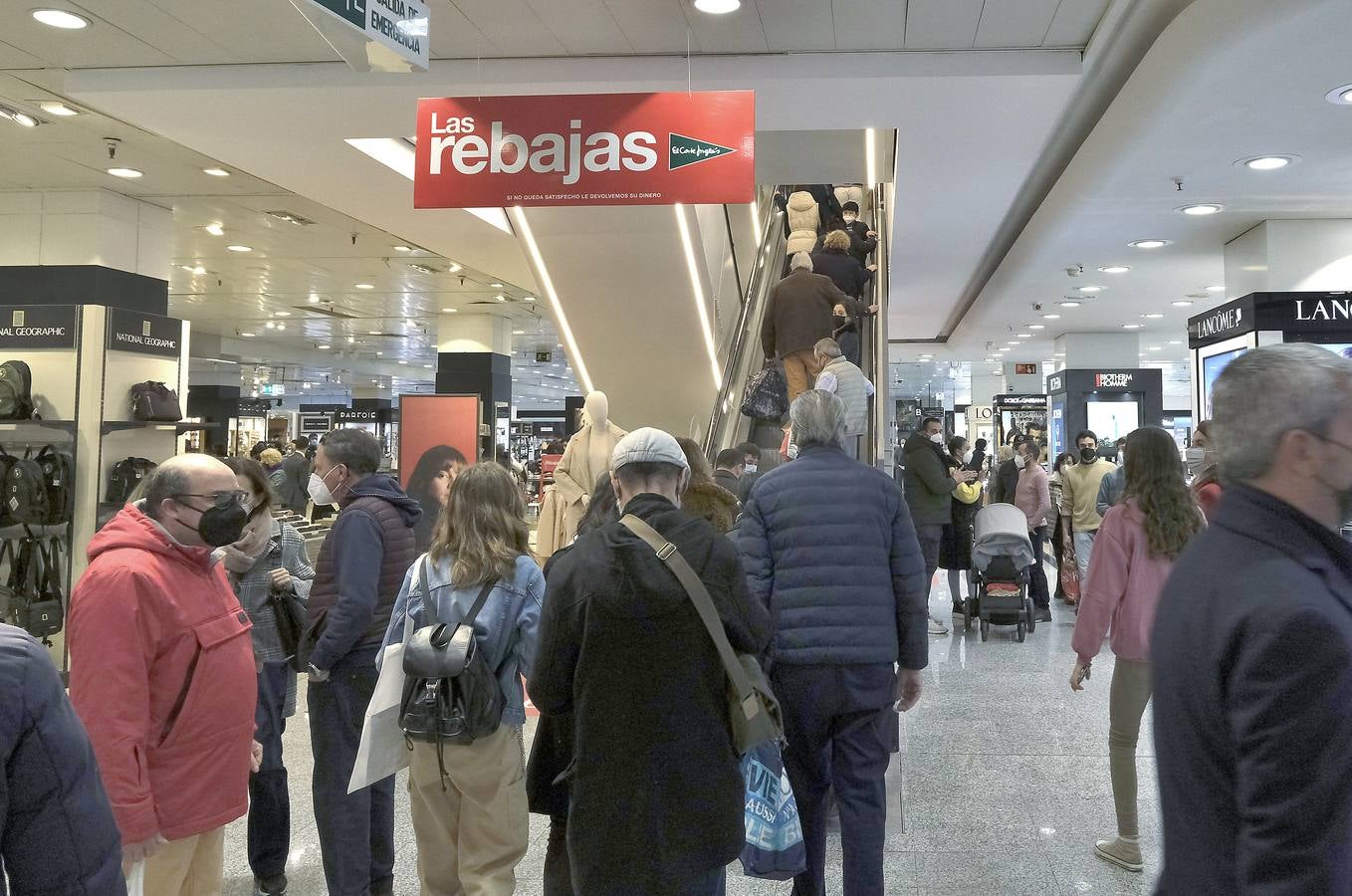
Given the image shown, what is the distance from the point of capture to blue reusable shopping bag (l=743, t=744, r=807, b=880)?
9.63ft

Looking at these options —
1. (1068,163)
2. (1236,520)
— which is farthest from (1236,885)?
(1068,163)

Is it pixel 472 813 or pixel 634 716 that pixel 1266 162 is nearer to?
pixel 634 716

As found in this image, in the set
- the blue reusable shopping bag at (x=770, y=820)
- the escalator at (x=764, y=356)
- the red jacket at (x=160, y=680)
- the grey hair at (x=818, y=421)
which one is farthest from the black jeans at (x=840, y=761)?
the escalator at (x=764, y=356)

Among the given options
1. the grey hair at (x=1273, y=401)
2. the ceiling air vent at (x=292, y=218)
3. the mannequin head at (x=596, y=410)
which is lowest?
the grey hair at (x=1273, y=401)

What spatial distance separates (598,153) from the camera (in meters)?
5.29

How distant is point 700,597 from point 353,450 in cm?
190

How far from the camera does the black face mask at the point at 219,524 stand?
8.38 feet

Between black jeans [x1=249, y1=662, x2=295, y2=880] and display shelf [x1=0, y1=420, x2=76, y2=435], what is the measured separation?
5.10 meters

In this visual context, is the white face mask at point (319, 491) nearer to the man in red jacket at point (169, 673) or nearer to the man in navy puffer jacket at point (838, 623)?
the man in red jacket at point (169, 673)

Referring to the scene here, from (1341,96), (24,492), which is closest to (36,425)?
(24,492)

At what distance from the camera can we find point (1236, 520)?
1411mm

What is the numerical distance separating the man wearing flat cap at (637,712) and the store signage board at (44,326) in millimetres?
7329

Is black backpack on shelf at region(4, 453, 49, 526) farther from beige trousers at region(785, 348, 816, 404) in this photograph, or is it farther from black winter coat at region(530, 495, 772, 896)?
black winter coat at region(530, 495, 772, 896)

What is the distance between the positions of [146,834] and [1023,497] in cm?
881
